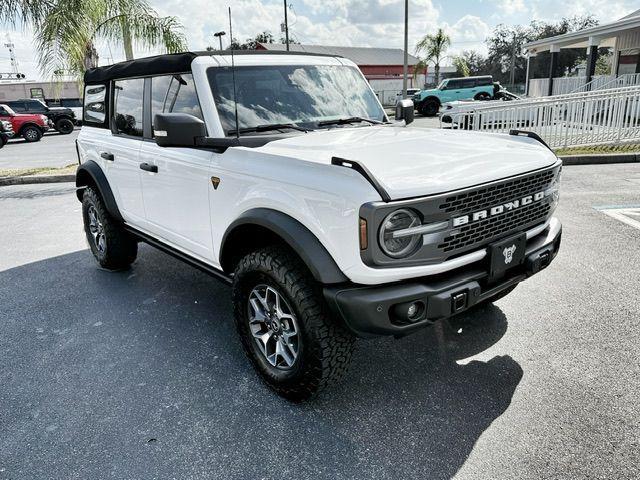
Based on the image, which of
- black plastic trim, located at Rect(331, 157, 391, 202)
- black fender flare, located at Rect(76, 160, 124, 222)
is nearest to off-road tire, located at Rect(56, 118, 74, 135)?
black fender flare, located at Rect(76, 160, 124, 222)

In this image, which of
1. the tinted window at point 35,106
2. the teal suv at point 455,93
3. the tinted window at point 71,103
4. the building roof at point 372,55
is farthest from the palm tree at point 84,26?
the building roof at point 372,55

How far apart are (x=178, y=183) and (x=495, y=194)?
2.10 m

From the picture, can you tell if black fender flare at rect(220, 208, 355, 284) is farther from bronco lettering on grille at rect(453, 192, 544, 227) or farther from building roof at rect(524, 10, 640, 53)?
building roof at rect(524, 10, 640, 53)

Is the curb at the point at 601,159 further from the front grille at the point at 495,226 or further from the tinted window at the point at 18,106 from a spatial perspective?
the tinted window at the point at 18,106

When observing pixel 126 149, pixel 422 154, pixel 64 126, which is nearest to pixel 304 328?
pixel 422 154

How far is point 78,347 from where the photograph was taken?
3559mm

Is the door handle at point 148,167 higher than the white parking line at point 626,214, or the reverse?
the door handle at point 148,167

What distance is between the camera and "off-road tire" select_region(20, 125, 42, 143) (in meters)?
21.0

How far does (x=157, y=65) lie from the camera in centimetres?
368

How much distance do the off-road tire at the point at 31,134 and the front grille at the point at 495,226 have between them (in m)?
22.9

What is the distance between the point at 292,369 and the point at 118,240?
9.23ft

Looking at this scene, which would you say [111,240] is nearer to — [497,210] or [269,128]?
[269,128]

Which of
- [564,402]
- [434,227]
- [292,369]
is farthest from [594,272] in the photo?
[292,369]

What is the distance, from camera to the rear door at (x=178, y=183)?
328 cm
